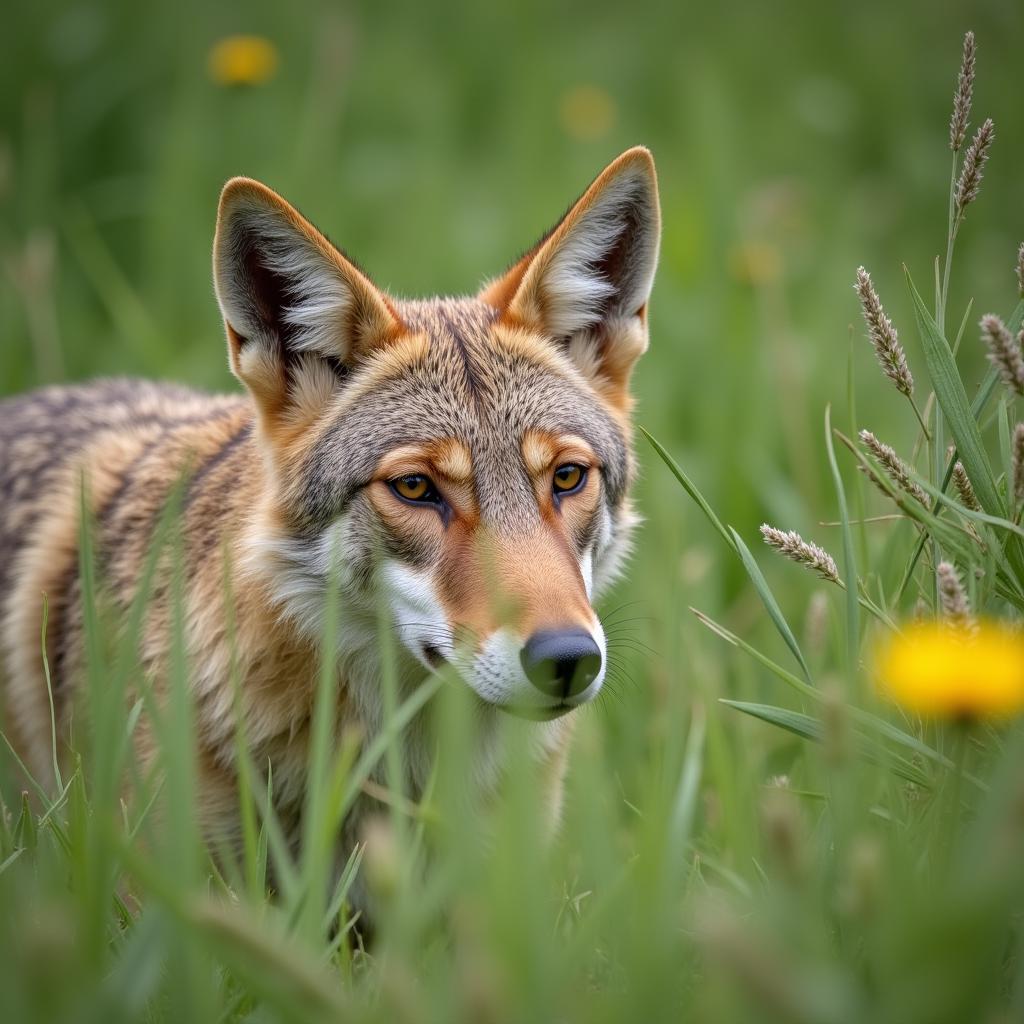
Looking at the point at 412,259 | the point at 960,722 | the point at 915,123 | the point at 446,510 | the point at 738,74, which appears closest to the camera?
the point at 960,722

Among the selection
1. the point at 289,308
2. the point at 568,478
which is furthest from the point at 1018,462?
the point at 289,308

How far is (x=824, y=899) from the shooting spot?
2.31 metres

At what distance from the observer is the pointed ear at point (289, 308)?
144 inches

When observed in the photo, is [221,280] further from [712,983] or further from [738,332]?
[738,332]

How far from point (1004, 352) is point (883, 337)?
1.19 ft

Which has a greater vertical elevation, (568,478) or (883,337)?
(883,337)

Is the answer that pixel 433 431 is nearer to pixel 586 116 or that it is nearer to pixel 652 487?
pixel 652 487

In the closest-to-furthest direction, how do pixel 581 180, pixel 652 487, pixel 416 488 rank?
pixel 416 488 → pixel 652 487 → pixel 581 180

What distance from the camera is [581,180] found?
9.28 metres

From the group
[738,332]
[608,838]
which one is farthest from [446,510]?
[738,332]

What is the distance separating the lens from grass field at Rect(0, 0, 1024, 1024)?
1936mm

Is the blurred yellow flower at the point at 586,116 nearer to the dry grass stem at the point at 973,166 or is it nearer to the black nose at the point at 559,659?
the dry grass stem at the point at 973,166

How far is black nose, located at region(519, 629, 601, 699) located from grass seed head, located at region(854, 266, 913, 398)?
3.37ft

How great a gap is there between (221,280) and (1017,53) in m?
9.12
